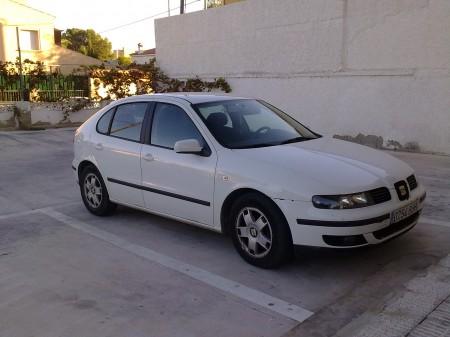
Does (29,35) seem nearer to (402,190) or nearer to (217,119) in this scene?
(217,119)

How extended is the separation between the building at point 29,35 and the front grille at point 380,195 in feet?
88.5

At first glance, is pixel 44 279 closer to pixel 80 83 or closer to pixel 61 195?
pixel 61 195

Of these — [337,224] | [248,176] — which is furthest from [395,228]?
[248,176]

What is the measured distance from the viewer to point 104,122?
6254 millimetres

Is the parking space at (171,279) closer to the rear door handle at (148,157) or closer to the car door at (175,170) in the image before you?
the car door at (175,170)

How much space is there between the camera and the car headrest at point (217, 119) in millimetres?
5029

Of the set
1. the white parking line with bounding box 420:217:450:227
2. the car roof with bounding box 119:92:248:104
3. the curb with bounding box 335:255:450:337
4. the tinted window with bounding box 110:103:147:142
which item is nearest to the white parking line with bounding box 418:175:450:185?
the white parking line with bounding box 420:217:450:227

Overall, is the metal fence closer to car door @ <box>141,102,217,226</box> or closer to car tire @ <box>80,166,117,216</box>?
car tire @ <box>80,166,117,216</box>

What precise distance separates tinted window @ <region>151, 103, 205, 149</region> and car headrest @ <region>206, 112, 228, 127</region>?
170mm

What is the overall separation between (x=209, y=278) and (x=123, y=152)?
2066 millimetres

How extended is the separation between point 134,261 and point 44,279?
0.83 meters

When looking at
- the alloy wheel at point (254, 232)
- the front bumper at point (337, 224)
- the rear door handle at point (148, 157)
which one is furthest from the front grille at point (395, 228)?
the rear door handle at point (148, 157)

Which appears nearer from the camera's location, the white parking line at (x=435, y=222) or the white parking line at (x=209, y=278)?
the white parking line at (x=209, y=278)

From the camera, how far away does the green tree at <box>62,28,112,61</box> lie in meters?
63.1
